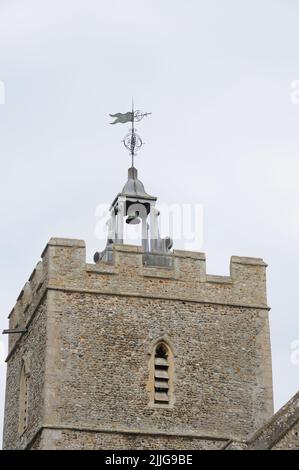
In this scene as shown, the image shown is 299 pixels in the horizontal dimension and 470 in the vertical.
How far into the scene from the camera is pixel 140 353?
3409 centimetres

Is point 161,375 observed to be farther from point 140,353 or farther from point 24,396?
point 24,396

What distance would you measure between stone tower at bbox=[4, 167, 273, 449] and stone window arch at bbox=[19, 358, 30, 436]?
4 centimetres

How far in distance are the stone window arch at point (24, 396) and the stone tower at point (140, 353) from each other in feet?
0.12

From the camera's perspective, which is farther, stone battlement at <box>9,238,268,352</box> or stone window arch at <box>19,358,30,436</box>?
stone window arch at <box>19,358,30,436</box>

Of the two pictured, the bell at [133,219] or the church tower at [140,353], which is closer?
the church tower at [140,353]

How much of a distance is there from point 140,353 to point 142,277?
182 centimetres

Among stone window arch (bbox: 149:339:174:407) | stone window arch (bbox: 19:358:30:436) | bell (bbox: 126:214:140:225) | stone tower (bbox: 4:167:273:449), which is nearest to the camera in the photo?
stone tower (bbox: 4:167:273:449)

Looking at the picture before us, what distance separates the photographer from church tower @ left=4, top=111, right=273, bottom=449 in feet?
109

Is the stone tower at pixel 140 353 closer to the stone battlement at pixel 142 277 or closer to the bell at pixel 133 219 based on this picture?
the stone battlement at pixel 142 277

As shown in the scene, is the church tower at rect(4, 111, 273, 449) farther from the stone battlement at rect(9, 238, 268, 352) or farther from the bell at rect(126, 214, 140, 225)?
the bell at rect(126, 214, 140, 225)

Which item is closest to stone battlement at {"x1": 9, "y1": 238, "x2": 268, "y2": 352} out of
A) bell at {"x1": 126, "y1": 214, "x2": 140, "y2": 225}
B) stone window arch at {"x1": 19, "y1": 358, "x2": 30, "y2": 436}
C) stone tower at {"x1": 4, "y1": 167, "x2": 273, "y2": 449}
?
stone tower at {"x1": 4, "y1": 167, "x2": 273, "y2": 449}

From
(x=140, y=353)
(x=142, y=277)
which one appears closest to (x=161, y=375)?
(x=140, y=353)

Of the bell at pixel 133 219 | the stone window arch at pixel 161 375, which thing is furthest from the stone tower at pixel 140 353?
the bell at pixel 133 219

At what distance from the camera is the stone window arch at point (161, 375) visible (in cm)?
3391
